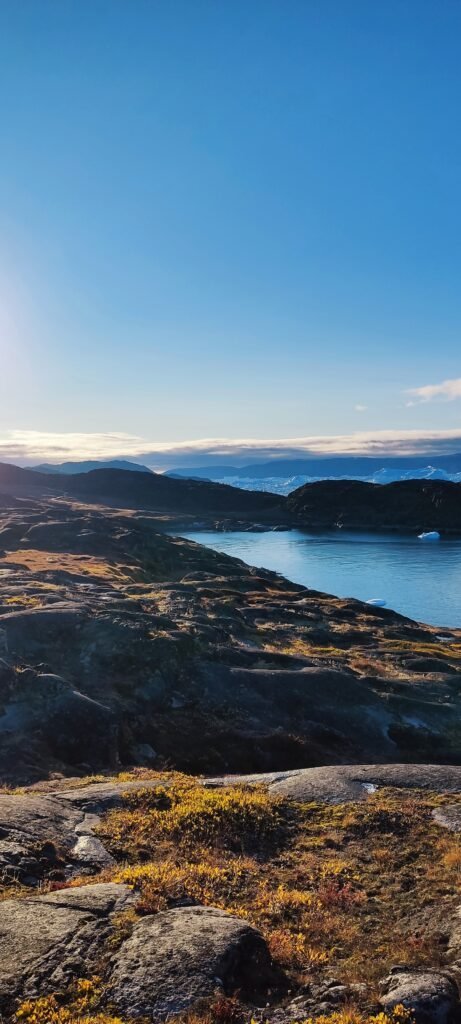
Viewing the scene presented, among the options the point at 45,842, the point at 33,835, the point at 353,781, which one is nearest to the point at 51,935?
the point at 45,842

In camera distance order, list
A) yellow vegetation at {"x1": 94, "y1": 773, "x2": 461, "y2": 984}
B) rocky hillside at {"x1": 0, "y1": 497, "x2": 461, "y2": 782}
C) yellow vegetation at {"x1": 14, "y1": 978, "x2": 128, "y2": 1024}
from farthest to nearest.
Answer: rocky hillside at {"x1": 0, "y1": 497, "x2": 461, "y2": 782} → yellow vegetation at {"x1": 94, "y1": 773, "x2": 461, "y2": 984} → yellow vegetation at {"x1": 14, "y1": 978, "x2": 128, "y2": 1024}

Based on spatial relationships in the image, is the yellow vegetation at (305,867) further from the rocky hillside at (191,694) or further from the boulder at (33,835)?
the rocky hillside at (191,694)

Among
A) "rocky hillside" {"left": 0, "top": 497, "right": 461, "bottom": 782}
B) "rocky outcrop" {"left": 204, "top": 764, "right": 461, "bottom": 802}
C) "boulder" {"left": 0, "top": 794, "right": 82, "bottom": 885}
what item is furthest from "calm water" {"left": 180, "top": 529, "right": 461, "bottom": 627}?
"boulder" {"left": 0, "top": 794, "right": 82, "bottom": 885}

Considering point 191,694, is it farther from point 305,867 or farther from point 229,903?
point 229,903

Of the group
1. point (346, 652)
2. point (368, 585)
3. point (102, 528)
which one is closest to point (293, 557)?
point (368, 585)

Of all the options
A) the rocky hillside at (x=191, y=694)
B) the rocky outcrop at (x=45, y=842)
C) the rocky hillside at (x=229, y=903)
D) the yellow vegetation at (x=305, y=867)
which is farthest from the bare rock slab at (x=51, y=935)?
the rocky hillside at (x=191, y=694)

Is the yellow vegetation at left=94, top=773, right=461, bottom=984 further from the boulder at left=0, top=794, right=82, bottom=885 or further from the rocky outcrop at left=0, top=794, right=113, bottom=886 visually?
the boulder at left=0, top=794, right=82, bottom=885
